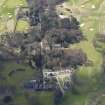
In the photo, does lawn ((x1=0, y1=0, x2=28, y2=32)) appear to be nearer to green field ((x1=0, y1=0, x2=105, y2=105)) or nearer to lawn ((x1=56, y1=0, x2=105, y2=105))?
green field ((x1=0, y1=0, x2=105, y2=105))

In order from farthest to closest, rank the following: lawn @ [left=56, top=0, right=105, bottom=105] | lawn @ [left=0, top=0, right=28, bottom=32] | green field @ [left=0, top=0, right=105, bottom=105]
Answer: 1. lawn @ [left=0, top=0, right=28, bottom=32]
2. lawn @ [left=56, top=0, right=105, bottom=105]
3. green field @ [left=0, top=0, right=105, bottom=105]

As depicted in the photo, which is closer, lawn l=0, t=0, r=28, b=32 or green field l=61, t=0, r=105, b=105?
green field l=61, t=0, r=105, b=105

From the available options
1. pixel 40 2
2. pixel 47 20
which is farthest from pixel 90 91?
pixel 40 2

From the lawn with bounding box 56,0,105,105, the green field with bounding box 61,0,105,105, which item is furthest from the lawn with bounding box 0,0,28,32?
the green field with bounding box 61,0,105,105

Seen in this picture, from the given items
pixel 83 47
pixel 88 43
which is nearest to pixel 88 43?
pixel 88 43

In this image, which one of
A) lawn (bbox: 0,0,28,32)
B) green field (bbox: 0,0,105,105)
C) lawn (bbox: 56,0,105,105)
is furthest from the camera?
lawn (bbox: 0,0,28,32)

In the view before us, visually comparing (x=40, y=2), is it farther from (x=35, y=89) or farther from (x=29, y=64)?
(x=35, y=89)

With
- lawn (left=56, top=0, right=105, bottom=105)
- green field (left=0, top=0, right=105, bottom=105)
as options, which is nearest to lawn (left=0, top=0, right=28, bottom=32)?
green field (left=0, top=0, right=105, bottom=105)

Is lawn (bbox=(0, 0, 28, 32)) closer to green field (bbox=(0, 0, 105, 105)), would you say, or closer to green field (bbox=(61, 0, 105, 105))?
green field (bbox=(0, 0, 105, 105))

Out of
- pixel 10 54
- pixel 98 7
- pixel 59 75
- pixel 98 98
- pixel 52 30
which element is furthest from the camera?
pixel 98 7

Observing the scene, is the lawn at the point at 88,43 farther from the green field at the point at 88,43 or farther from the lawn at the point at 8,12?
the lawn at the point at 8,12

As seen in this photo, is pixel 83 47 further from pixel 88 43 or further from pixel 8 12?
pixel 8 12
